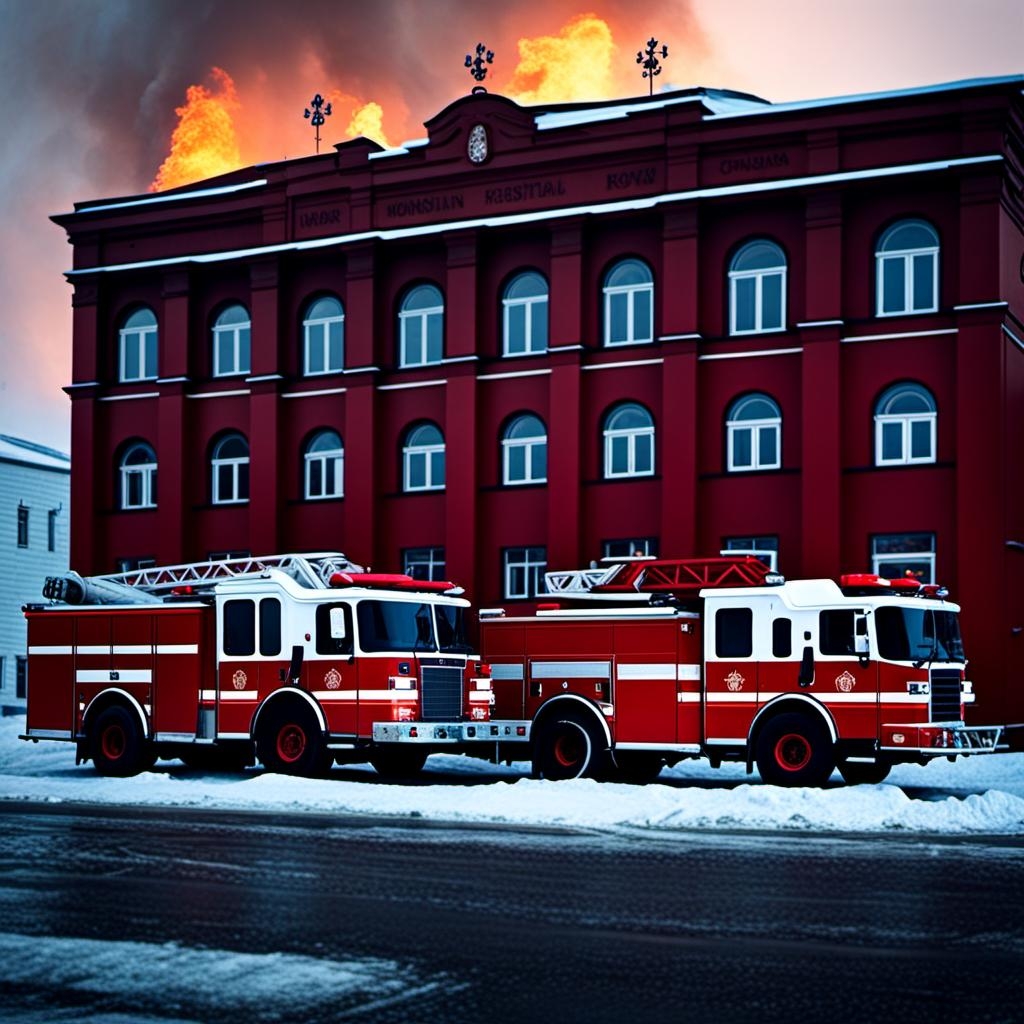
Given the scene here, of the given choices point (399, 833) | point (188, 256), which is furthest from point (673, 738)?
point (188, 256)

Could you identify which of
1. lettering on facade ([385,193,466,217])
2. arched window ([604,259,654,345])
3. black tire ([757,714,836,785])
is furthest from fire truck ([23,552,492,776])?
lettering on facade ([385,193,466,217])

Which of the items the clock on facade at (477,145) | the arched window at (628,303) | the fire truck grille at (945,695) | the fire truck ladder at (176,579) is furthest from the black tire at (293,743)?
the clock on facade at (477,145)

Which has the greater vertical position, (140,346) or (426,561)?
(140,346)

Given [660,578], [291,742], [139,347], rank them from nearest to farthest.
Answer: [291,742] < [660,578] < [139,347]

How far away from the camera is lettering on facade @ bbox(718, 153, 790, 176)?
35.6 m

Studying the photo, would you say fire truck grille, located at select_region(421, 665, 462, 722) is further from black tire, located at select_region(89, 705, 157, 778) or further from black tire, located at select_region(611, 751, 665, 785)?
black tire, located at select_region(89, 705, 157, 778)

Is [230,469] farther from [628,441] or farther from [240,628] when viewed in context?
[240,628]

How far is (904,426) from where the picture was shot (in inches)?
1353

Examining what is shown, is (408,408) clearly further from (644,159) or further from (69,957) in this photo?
(69,957)

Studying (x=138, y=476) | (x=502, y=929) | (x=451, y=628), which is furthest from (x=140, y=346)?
(x=502, y=929)

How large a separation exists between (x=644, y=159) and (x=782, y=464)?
24.0ft

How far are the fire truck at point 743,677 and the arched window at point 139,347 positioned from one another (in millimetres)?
19743

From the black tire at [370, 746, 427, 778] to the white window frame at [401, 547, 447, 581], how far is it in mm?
11854

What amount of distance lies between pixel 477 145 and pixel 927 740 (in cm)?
2080
